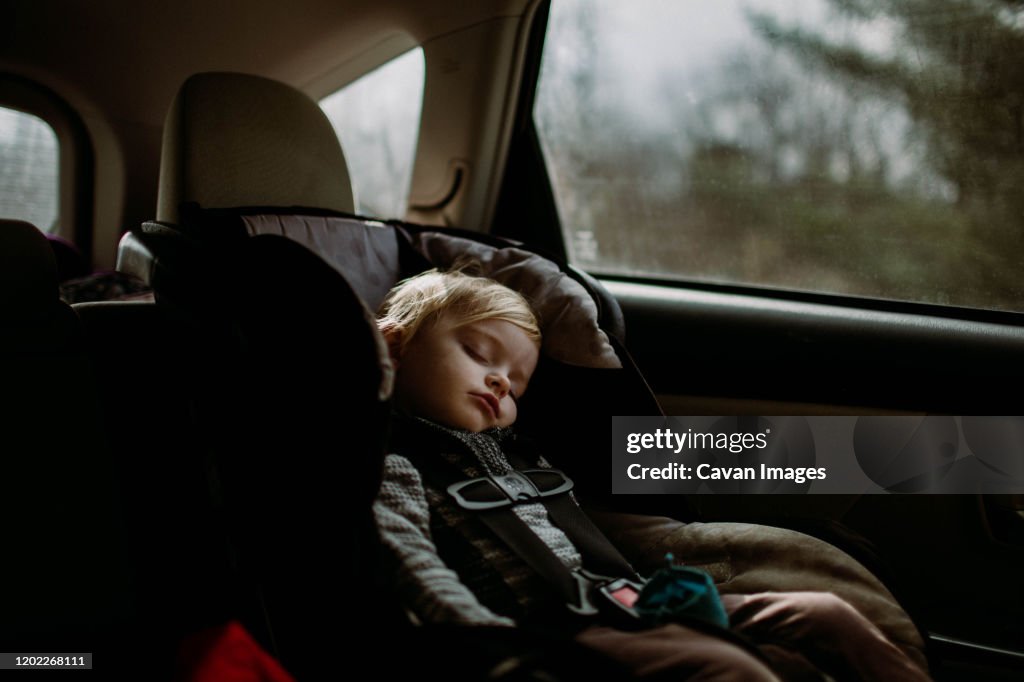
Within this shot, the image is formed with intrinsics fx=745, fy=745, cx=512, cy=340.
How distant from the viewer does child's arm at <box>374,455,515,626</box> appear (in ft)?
3.22

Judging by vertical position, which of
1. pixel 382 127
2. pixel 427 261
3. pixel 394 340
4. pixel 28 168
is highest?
pixel 382 127

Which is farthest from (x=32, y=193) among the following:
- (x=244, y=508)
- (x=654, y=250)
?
(x=654, y=250)

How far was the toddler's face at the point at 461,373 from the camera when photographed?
52.8 inches

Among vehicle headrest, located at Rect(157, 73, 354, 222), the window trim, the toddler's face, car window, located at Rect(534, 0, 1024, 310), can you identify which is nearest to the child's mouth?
the toddler's face

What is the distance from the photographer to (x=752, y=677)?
0.92 meters

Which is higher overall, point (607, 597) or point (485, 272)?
point (485, 272)

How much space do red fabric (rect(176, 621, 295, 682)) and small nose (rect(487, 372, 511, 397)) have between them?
0.57m

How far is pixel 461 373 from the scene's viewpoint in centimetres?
135

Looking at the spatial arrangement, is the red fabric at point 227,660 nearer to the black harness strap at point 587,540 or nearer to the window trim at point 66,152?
the black harness strap at point 587,540

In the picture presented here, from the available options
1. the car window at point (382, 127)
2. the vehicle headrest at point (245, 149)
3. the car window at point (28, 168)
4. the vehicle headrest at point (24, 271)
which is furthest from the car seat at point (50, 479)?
the car window at point (382, 127)

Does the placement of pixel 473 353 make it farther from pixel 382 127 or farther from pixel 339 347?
pixel 382 127

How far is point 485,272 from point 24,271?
2.87ft

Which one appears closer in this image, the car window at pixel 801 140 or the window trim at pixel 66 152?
the car window at pixel 801 140

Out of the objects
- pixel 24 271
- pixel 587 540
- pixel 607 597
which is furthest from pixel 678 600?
pixel 24 271
